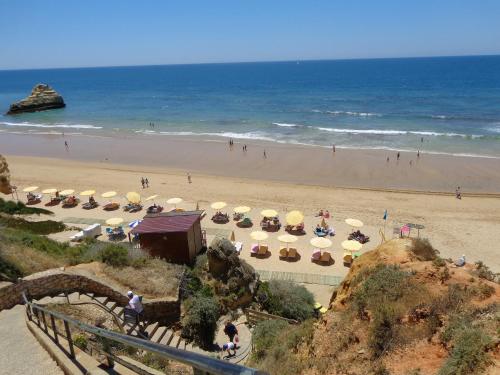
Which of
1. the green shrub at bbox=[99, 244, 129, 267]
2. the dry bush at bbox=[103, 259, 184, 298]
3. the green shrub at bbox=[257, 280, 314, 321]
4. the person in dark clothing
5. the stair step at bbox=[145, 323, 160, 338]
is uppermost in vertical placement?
the green shrub at bbox=[99, 244, 129, 267]

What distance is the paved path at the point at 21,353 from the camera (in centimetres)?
566

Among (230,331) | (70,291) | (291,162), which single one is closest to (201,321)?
(230,331)

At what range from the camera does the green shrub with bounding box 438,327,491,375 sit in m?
5.77

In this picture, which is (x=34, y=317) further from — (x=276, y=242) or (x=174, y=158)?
(x=174, y=158)

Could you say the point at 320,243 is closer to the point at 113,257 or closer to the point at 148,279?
the point at 148,279

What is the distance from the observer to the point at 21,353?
619cm

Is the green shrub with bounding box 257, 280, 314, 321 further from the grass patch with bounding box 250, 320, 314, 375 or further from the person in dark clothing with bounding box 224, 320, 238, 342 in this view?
the person in dark clothing with bounding box 224, 320, 238, 342

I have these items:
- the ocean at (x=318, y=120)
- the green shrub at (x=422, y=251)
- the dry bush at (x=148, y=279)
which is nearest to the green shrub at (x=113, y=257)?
the dry bush at (x=148, y=279)

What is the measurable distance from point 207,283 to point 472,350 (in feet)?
31.1

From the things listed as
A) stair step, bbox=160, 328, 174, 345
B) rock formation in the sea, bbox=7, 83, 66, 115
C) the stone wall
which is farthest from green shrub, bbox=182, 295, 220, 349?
rock formation in the sea, bbox=7, 83, 66, 115

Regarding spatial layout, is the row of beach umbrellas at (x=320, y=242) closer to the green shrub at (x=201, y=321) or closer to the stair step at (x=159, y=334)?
the green shrub at (x=201, y=321)

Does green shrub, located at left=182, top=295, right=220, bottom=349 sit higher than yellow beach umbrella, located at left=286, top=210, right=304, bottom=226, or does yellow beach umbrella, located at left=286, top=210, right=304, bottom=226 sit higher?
green shrub, located at left=182, top=295, right=220, bottom=349

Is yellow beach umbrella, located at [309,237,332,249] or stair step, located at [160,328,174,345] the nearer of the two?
stair step, located at [160,328,174,345]

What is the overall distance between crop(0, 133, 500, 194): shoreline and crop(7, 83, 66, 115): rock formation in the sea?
119 ft
